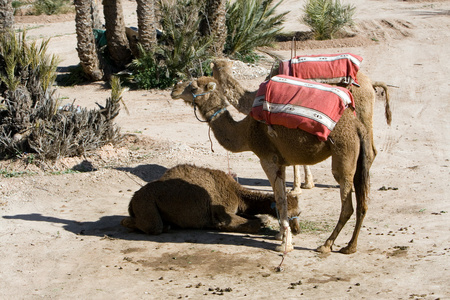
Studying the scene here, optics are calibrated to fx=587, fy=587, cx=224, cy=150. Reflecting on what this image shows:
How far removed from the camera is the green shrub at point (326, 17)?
67.2ft

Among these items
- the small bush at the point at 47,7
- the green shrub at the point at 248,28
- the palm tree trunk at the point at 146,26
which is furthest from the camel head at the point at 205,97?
the small bush at the point at 47,7

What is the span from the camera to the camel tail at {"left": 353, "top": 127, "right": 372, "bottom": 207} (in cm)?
678

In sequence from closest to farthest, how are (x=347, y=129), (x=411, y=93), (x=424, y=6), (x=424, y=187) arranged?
(x=347, y=129), (x=424, y=187), (x=411, y=93), (x=424, y=6)

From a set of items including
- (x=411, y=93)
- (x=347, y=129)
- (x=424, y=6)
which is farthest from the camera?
(x=424, y=6)

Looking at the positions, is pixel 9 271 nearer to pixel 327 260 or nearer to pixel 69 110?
pixel 327 260

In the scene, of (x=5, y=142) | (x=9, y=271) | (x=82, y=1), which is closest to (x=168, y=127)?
(x=5, y=142)

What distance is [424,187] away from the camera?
30.7ft

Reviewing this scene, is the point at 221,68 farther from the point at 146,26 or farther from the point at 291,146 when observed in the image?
the point at 146,26

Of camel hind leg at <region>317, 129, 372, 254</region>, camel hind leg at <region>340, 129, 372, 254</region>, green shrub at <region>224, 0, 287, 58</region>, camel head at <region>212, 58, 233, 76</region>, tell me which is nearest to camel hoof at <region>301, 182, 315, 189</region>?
camel hind leg at <region>317, 129, 372, 254</region>

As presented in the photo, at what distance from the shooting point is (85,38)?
1633 centimetres

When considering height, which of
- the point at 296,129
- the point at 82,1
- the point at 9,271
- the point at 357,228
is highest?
the point at 82,1

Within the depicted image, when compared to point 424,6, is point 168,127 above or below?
below

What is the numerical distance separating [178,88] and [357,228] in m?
2.92

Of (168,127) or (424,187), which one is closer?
(424,187)
